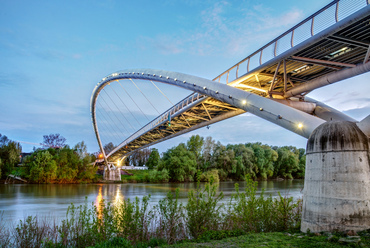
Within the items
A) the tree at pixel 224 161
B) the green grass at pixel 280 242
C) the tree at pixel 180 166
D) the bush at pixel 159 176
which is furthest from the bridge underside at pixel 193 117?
the tree at pixel 224 161

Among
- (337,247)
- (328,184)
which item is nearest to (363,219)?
(328,184)

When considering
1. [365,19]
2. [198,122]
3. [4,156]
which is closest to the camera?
[365,19]

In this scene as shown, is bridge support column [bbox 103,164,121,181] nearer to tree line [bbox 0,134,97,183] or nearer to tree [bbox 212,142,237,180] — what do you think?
tree line [bbox 0,134,97,183]

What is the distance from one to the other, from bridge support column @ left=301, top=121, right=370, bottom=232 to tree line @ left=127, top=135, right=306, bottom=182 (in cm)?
4085

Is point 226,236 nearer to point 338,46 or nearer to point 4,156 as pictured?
point 338,46

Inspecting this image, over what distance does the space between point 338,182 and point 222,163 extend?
48.5 meters

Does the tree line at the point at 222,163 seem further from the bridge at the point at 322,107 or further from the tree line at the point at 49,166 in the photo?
the bridge at the point at 322,107

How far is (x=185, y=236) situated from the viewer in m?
6.65

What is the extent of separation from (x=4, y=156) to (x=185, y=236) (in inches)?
1915

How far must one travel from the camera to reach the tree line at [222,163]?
51188 mm

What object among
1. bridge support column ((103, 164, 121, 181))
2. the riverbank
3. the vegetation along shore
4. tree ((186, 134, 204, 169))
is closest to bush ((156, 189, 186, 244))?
the riverbank

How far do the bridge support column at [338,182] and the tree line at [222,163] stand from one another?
40850 millimetres

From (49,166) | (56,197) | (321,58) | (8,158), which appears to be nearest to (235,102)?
(321,58)

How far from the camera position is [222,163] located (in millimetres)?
53719
